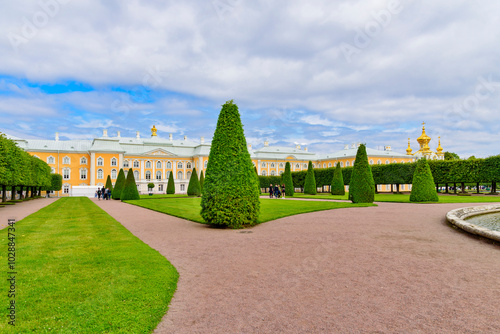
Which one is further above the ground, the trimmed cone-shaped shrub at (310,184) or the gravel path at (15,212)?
the trimmed cone-shaped shrub at (310,184)

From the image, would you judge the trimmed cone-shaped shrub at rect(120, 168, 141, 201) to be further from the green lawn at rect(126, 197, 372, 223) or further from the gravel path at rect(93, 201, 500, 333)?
the gravel path at rect(93, 201, 500, 333)

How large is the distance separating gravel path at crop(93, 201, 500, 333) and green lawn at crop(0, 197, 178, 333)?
0.29 metres

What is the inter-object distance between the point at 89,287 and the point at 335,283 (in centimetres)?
333

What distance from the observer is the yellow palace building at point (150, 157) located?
192 ft

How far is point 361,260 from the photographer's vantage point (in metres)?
5.72

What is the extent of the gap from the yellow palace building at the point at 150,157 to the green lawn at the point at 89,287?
4435 cm

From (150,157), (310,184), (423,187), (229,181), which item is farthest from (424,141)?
(229,181)

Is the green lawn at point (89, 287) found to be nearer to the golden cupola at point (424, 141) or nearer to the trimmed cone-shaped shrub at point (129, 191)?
the trimmed cone-shaped shrub at point (129, 191)

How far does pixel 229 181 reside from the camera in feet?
32.9

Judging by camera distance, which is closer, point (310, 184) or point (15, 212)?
point (15, 212)

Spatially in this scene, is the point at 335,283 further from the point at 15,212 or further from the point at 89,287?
Answer: the point at 15,212

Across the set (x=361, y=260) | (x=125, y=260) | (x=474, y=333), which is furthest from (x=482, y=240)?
(x=125, y=260)

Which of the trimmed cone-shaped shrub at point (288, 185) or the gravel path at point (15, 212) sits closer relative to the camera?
the gravel path at point (15, 212)

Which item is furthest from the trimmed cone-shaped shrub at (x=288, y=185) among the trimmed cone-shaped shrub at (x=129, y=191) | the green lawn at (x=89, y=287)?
the green lawn at (x=89, y=287)
